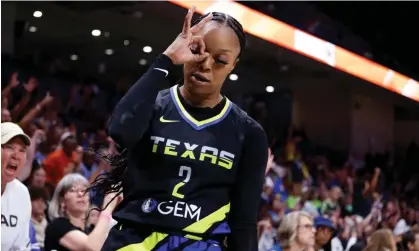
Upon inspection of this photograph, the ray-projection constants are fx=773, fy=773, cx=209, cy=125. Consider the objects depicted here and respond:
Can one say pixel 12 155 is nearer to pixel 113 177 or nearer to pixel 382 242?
pixel 113 177

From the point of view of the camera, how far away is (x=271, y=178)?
30.6 feet

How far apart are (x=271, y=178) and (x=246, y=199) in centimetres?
739

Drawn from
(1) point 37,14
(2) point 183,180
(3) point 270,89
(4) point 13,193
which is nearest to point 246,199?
(2) point 183,180

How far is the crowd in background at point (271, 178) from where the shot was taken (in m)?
4.69

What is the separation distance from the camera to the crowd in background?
4691 millimetres

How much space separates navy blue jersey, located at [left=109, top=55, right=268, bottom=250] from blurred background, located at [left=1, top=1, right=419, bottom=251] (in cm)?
421

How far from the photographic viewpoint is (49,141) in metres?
7.16

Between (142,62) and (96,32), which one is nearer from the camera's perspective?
(96,32)

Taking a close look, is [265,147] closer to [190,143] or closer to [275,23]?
[190,143]

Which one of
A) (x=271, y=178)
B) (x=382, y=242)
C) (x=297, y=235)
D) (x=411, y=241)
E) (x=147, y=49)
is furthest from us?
(x=147, y=49)

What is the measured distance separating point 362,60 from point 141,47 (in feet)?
11.9

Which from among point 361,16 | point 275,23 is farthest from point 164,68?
point 361,16

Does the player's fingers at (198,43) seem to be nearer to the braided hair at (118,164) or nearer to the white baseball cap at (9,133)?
the braided hair at (118,164)

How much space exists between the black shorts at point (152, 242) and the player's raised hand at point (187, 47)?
423 millimetres
